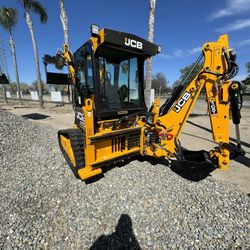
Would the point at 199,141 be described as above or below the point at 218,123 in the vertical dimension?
below

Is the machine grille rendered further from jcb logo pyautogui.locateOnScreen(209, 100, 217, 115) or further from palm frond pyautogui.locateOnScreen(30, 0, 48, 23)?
palm frond pyautogui.locateOnScreen(30, 0, 48, 23)

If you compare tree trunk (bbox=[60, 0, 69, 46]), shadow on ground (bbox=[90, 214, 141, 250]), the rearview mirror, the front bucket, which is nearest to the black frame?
the rearview mirror

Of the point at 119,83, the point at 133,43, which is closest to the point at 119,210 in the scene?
the point at 119,83

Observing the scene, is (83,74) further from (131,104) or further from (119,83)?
(131,104)

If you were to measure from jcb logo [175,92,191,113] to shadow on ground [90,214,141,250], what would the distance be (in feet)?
7.21

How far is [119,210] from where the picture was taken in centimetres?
269

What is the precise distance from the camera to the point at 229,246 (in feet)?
6.91

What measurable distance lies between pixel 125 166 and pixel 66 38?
485 inches

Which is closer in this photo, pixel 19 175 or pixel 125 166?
pixel 19 175

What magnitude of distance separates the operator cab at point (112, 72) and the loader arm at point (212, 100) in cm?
85

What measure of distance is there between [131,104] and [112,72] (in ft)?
2.71

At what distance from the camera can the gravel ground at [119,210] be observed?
86.8 inches

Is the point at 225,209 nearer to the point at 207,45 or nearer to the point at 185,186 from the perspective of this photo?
the point at 185,186

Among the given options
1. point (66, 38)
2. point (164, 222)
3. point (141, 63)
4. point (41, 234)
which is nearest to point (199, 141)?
point (141, 63)
